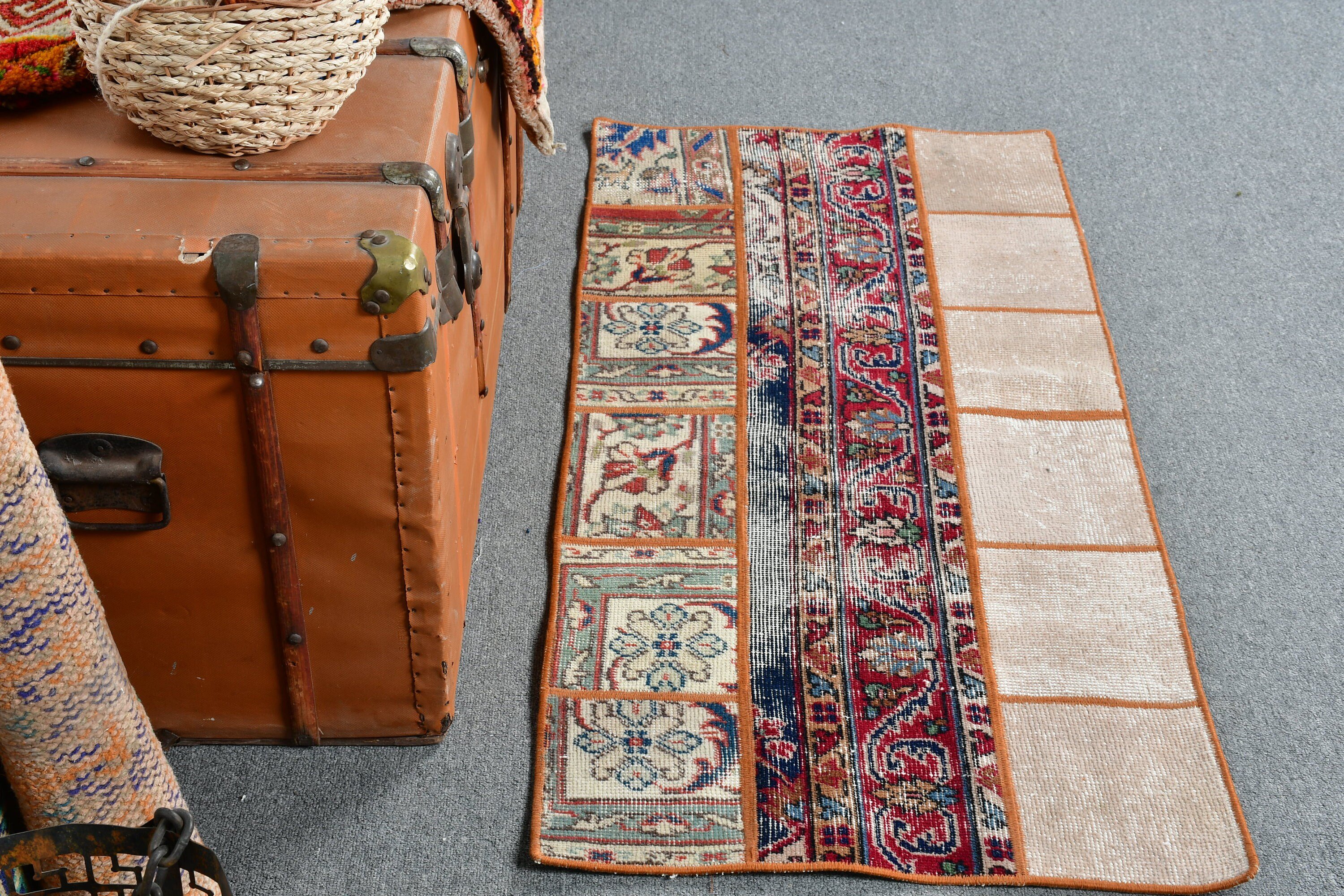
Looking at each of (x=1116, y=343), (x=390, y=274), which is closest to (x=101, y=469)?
(x=390, y=274)

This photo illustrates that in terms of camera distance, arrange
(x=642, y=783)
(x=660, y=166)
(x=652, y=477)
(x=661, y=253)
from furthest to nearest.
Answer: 1. (x=660, y=166)
2. (x=661, y=253)
3. (x=652, y=477)
4. (x=642, y=783)

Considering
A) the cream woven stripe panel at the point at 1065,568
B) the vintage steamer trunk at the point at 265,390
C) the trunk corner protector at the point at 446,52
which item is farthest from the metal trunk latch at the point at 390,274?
the cream woven stripe panel at the point at 1065,568

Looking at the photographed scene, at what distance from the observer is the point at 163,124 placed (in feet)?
3.94

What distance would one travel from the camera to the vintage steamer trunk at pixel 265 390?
1.12 m

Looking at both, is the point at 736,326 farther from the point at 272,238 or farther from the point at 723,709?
the point at 272,238

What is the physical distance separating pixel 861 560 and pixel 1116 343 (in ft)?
2.47

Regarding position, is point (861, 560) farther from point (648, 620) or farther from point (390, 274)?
point (390, 274)

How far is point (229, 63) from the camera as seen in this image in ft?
3.65

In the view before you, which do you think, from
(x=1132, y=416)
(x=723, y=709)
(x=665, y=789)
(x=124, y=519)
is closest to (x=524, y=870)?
(x=665, y=789)

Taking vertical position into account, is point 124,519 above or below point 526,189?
below

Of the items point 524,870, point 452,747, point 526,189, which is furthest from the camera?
point 526,189

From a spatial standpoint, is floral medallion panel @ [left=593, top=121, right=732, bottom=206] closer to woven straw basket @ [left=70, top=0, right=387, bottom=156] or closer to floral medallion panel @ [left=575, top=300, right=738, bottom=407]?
floral medallion panel @ [left=575, top=300, right=738, bottom=407]

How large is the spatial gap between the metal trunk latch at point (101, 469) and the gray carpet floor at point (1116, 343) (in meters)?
0.41

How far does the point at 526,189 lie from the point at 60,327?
1.37 m
